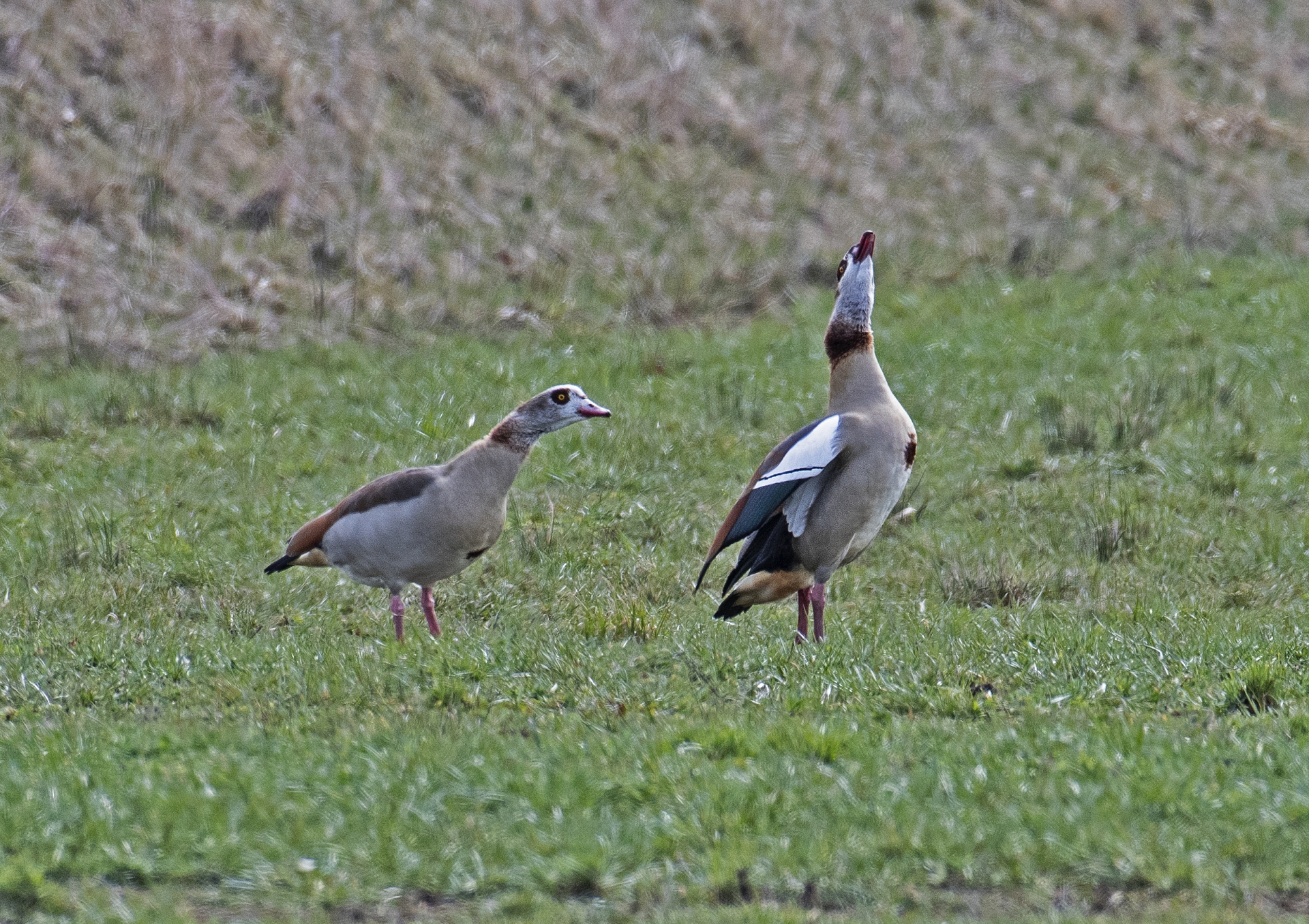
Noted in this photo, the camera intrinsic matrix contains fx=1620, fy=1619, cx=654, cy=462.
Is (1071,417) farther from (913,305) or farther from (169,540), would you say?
(169,540)

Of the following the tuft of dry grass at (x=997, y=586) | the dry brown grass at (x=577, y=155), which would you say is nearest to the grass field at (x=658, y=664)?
the tuft of dry grass at (x=997, y=586)

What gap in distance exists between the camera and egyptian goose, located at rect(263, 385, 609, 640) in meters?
8.14

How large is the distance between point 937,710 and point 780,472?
4.98 ft

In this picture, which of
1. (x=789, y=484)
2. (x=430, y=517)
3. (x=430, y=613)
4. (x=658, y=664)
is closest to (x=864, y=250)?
(x=789, y=484)

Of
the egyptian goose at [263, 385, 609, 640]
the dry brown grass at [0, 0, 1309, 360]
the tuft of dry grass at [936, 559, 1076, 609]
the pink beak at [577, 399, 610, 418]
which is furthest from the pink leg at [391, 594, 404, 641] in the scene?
the dry brown grass at [0, 0, 1309, 360]

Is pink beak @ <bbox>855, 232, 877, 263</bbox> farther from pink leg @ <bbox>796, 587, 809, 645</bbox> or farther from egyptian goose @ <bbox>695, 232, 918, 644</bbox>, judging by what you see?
pink leg @ <bbox>796, 587, 809, 645</bbox>

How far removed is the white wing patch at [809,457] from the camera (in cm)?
772

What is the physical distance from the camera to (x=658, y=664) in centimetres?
750

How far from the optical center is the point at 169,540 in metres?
10.4

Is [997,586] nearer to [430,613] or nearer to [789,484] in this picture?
[789,484]

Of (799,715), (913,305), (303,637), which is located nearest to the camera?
(799,715)

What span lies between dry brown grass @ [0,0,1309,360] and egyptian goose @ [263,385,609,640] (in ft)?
26.1

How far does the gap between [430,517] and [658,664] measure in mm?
1452

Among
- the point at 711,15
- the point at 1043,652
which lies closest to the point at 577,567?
the point at 1043,652
